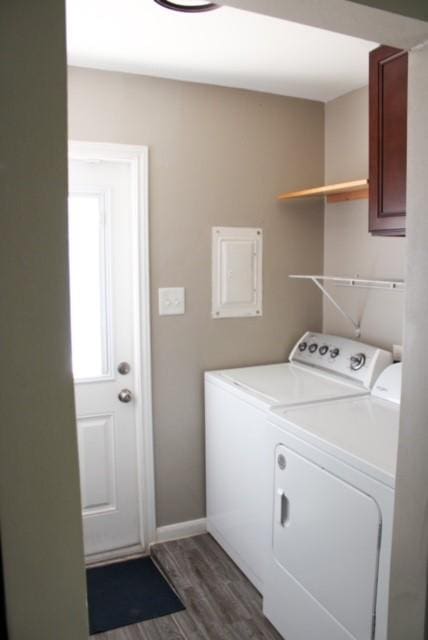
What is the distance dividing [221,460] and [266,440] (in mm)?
557

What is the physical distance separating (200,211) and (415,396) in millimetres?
1772

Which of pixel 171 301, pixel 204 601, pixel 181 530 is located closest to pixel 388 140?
pixel 171 301

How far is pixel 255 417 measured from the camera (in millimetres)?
2365

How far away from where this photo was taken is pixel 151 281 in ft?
8.94

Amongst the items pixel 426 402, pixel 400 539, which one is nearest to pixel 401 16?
pixel 426 402

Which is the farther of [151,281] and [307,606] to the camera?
[151,281]

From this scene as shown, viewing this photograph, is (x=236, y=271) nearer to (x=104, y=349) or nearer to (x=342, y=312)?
(x=342, y=312)

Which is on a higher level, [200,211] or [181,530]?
[200,211]

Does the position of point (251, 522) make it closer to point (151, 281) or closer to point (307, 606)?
point (307, 606)

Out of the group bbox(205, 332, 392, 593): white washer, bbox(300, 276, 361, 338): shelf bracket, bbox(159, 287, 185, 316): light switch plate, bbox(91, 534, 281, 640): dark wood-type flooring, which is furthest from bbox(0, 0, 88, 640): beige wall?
bbox(300, 276, 361, 338): shelf bracket

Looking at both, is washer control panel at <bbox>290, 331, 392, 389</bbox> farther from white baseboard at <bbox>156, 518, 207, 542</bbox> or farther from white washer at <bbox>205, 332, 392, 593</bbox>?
white baseboard at <bbox>156, 518, 207, 542</bbox>

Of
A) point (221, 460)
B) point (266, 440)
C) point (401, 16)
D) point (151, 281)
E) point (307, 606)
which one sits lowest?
point (307, 606)

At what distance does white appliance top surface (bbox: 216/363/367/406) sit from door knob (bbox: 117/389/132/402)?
18.9 inches

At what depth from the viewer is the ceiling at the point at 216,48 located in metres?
1.95
